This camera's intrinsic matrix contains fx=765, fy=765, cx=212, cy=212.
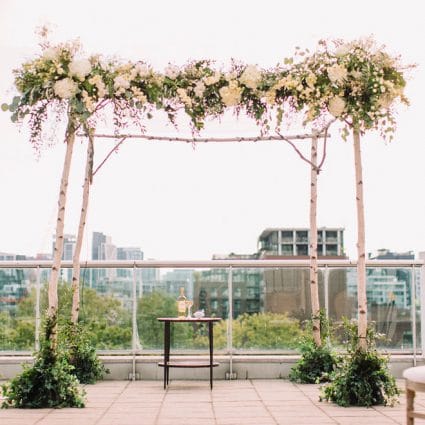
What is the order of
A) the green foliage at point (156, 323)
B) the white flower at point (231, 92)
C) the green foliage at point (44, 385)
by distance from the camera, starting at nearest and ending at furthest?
the green foliage at point (44, 385)
the white flower at point (231, 92)
the green foliage at point (156, 323)

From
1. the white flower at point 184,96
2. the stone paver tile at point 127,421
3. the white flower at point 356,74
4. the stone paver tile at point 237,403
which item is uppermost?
the white flower at point 356,74

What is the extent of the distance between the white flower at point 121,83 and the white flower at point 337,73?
1.68 m

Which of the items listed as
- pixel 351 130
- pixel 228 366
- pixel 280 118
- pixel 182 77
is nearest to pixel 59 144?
pixel 182 77

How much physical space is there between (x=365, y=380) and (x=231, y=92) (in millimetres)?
2674

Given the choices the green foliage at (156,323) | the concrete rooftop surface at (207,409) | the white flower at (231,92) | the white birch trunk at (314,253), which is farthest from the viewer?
the green foliage at (156,323)

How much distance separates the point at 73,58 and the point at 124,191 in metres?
12.8

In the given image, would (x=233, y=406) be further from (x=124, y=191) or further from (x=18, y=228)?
(x=124, y=191)

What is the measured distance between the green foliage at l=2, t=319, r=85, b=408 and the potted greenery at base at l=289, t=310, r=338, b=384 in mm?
2719

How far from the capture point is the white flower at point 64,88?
6230mm

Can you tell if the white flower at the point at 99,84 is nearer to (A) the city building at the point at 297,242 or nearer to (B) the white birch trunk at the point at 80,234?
(B) the white birch trunk at the point at 80,234

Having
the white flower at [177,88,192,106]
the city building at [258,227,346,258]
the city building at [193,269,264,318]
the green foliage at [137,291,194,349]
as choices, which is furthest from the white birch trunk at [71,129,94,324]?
the city building at [258,227,346,258]

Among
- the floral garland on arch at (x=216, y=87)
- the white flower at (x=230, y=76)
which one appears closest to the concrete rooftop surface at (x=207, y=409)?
the floral garland on arch at (x=216, y=87)

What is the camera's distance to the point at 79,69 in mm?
6281

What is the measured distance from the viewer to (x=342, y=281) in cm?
893
